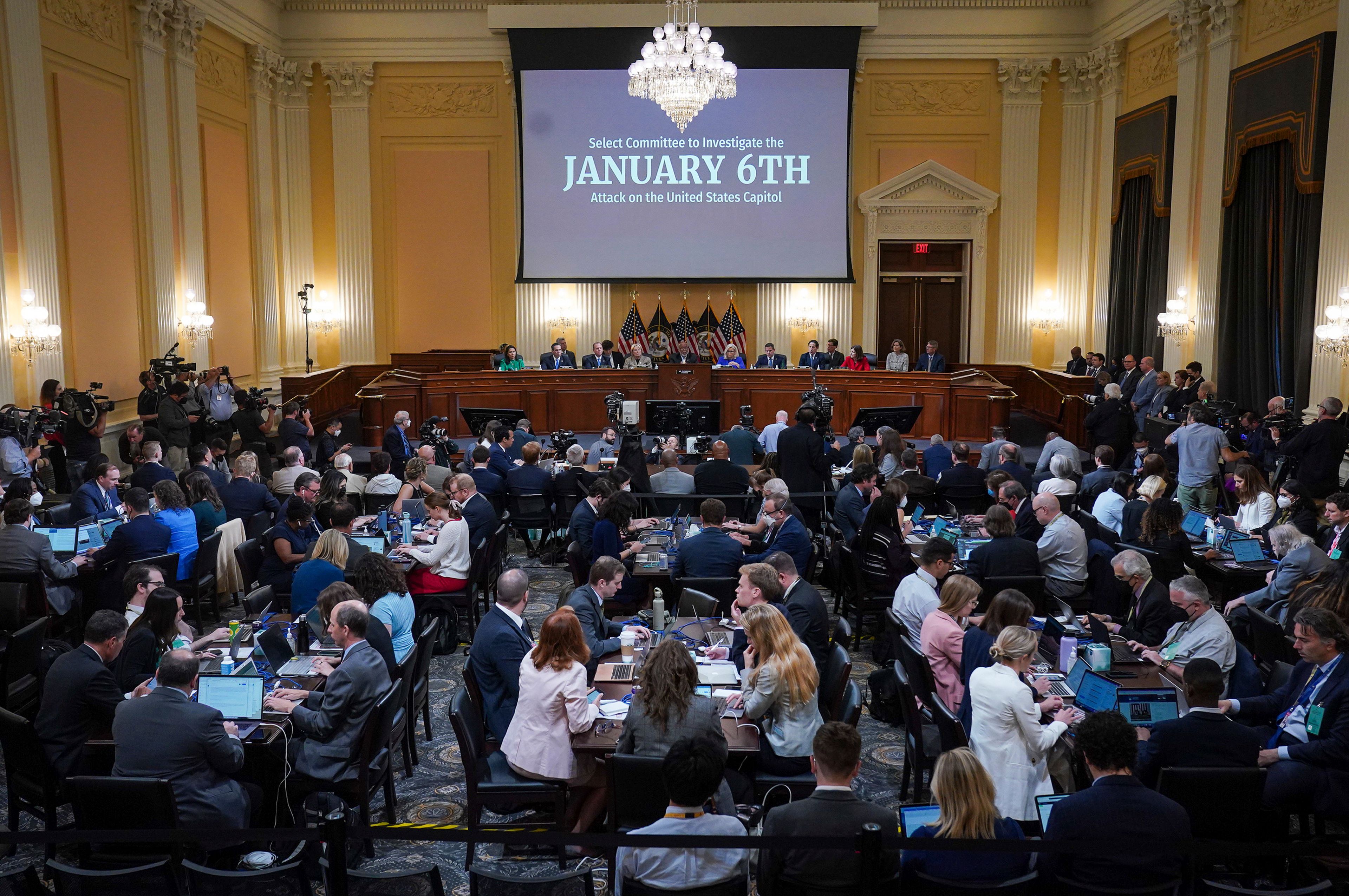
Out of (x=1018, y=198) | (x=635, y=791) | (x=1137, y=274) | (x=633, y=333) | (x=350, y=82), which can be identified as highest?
(x=350, y=82)

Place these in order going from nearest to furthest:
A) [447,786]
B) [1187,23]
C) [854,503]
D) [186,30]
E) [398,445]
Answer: [447,786] < [854,503] < [398,445] < [1187,23] < [186,30]

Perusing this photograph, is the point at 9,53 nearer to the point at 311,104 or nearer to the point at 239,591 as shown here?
the point at 239,591

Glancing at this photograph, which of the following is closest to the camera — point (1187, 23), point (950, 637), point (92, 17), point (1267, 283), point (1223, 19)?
point (950, 637)

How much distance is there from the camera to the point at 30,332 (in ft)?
39.2

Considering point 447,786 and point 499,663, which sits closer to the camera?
point 499,663

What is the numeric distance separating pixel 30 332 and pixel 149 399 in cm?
148

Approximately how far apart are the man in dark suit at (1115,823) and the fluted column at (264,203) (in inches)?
638

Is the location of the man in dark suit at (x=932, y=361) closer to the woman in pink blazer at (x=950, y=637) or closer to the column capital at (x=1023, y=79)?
the column capital at (x=1023, y=79)

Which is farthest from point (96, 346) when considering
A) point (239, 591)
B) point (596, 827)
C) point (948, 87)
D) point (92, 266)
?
point (948, 87)

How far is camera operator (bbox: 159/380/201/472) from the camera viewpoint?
12789 millimetres

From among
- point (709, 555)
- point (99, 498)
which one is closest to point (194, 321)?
point (99, 498)

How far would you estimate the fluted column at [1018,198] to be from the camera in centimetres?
1886

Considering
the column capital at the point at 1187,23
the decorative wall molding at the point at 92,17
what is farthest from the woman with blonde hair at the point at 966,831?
the column capital at the point at 1187,23

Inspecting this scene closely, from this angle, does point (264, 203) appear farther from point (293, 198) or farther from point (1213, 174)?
point (1213, 174)
